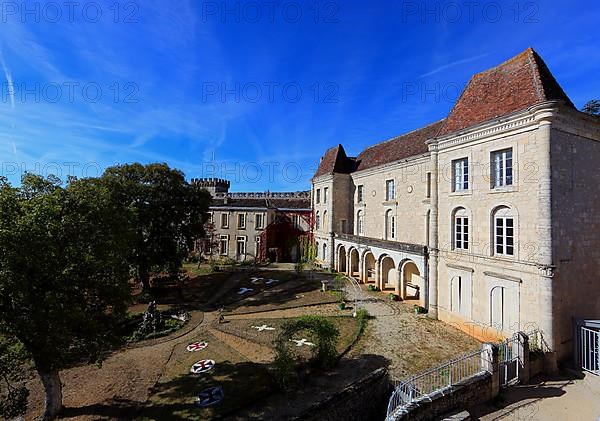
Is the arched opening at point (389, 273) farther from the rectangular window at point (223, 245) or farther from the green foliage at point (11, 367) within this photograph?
the rectangular window at point (223, 245)

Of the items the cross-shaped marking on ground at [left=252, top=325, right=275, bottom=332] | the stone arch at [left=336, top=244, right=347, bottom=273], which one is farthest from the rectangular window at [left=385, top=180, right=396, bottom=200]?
the cross-shaped marking on ground at [left=252, top=325, right=275, bottom=332]

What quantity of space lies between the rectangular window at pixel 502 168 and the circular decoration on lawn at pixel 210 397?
1406cm

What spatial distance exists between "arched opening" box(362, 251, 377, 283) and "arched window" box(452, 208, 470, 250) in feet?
34.5

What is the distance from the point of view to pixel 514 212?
12.5 metres

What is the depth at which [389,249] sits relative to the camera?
2095 cm

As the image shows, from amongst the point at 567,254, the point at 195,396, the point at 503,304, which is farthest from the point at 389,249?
the point at 195,396

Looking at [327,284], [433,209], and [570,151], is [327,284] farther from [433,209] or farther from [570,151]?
[570,151]

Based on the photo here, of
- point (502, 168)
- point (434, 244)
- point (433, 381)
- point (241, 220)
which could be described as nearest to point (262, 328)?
point (433, 381)

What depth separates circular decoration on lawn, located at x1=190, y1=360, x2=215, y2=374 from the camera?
456 inches

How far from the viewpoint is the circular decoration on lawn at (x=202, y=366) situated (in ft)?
38.0

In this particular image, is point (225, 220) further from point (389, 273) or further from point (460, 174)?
point (460, 174)

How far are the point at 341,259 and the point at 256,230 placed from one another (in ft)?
40.6

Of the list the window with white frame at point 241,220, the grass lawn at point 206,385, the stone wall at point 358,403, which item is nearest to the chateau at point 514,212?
the stone wall at point 358,403

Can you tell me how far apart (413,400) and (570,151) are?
11.5m
